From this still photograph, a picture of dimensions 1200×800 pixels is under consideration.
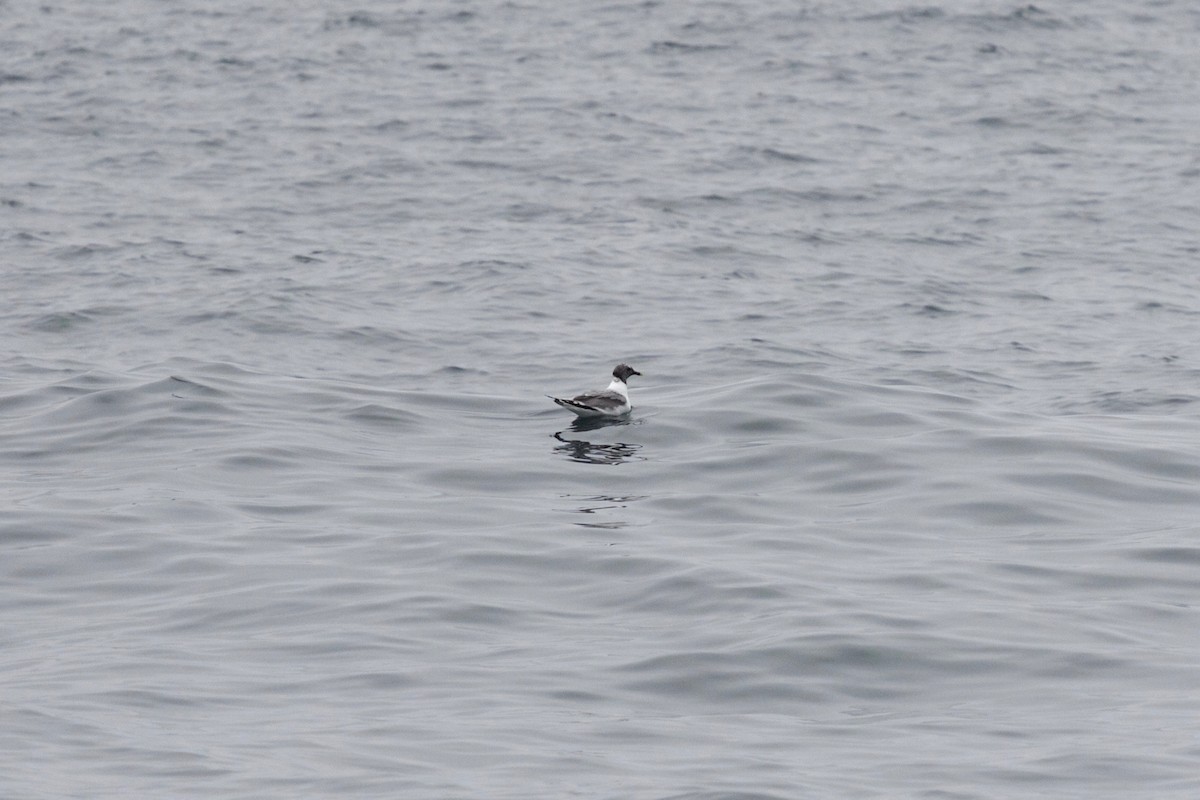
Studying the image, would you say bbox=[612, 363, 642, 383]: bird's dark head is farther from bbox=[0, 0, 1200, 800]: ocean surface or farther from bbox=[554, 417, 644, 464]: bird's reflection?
bbox=[554, 417, 644, 464]: bird's reflection

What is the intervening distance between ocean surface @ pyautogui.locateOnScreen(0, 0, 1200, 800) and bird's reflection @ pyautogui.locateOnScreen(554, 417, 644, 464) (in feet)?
0.23

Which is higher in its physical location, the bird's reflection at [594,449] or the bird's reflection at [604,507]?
the bird's reflection at [604,507]

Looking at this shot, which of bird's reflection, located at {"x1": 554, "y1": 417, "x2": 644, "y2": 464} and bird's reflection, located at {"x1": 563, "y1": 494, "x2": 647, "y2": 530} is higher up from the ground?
bird's reflection, located at {"x1": 563, "y1": 494, "x2": 647, "y2": 530}

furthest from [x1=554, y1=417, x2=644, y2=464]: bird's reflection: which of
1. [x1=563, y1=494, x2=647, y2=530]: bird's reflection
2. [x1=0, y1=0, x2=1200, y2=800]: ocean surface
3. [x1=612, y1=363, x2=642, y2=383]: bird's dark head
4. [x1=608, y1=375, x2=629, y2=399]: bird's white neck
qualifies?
[x1=563, y1=494, x2=647, y2=530]: bird's reflection

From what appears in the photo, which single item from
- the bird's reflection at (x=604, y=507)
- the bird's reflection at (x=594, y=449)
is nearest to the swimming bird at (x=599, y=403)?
the bird's reflection at (x=594, y=449)

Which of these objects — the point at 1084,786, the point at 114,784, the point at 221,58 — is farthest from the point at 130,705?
the point at 221,58

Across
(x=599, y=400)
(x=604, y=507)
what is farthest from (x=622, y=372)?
(x=604, y=507)

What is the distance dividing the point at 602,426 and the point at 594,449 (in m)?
0.99

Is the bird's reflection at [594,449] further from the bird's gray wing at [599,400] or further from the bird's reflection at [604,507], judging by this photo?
the bird's reflection at [604,507]

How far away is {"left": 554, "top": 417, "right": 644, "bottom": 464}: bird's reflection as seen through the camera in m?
16.2

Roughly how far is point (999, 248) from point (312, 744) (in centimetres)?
2111

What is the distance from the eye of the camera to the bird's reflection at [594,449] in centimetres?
1620

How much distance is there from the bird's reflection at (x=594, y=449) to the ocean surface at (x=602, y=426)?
7 centimetres

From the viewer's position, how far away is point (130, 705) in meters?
9.64
